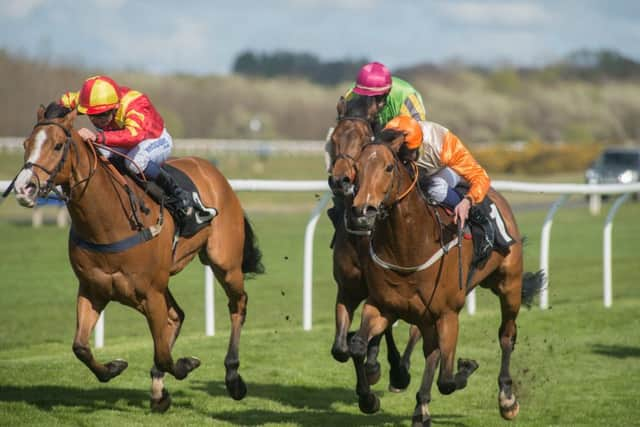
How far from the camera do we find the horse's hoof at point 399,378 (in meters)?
6.44

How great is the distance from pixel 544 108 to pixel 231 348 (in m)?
54.1

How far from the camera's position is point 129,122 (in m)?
5.96

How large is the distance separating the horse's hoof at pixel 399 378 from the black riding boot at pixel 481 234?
0.93 m

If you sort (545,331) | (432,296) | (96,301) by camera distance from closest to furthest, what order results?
(432,296), (96,301), (545,331)

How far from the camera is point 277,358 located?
25.5 feet

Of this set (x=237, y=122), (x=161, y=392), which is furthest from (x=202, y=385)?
(x=237, y=122)

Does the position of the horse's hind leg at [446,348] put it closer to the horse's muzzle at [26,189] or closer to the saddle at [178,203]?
the saddle at [178,203]

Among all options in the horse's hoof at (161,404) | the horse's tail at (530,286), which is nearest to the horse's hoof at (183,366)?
the horse's hoof at (161,404)

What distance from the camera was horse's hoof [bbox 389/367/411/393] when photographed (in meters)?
6.44

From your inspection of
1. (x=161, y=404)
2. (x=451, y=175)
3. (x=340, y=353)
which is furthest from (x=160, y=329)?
(x=451, y=175)

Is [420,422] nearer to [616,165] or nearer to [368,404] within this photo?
[368,404]

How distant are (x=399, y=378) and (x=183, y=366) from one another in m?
1.31

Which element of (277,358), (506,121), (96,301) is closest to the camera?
(96,301)

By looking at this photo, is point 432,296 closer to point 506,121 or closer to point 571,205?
point 571,205
